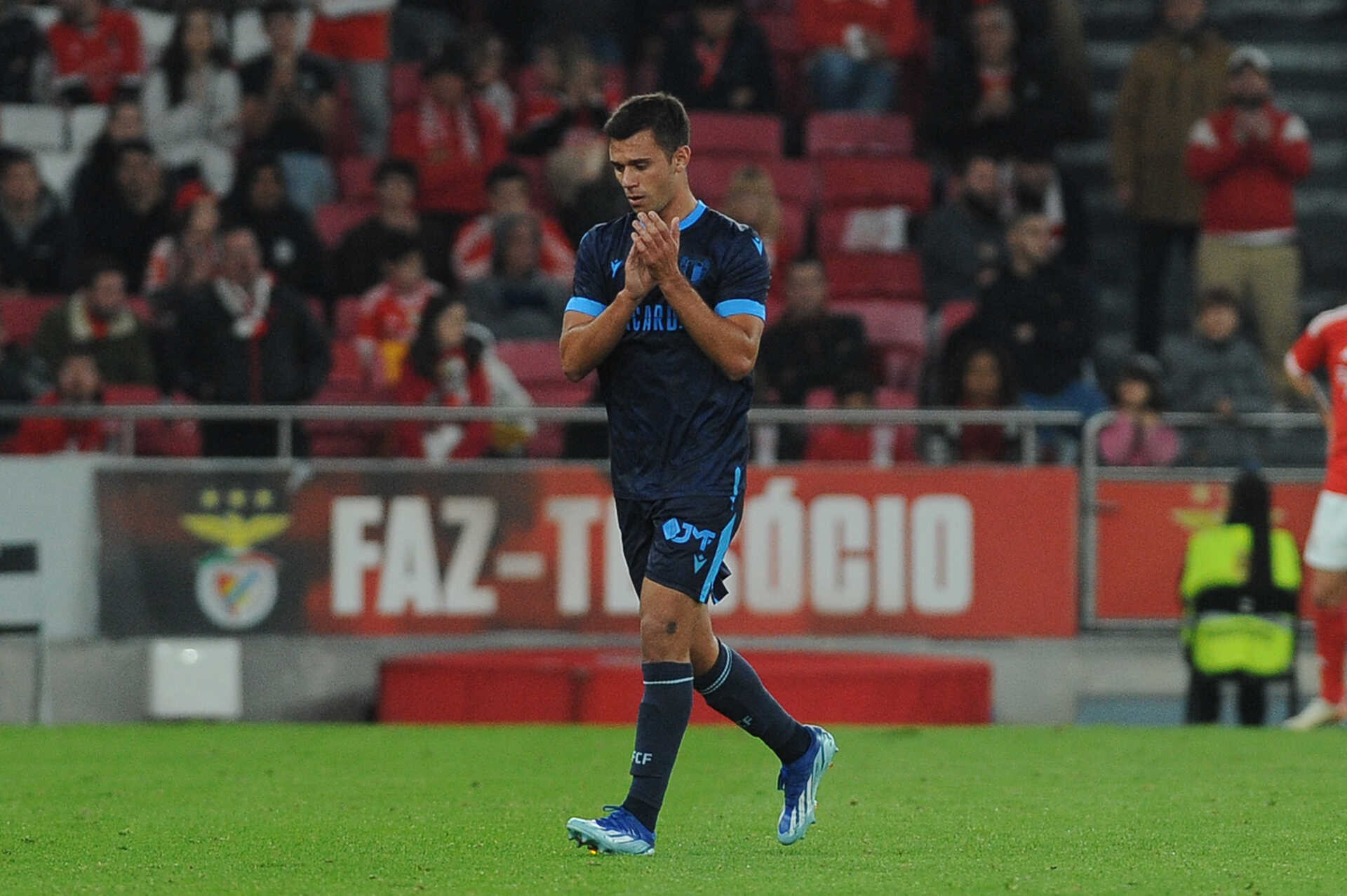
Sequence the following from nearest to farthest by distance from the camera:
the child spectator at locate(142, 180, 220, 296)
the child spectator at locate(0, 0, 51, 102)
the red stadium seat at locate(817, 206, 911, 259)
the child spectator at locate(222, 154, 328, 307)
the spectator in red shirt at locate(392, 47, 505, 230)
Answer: the child spectator at locate(142, 180, 220, 296), the child spectator at locate(222, 154, 328, 307), the spectator in red shirt at locate(392, 47, 505, 230), the red stadium seat at locate(817, 206, 911, 259), the child spectator at locate(0, 0, 51, 102)

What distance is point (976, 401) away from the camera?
12.8 m

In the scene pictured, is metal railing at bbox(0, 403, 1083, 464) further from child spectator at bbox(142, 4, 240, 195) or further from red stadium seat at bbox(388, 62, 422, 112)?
red stadium seat at bbox(388, 62, 422, 112)

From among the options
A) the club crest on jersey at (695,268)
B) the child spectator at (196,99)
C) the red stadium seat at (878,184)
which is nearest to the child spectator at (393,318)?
the child spectator at (196,99)

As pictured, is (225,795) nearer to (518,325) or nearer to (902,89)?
(518,325)

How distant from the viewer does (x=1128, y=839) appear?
648 centimetres

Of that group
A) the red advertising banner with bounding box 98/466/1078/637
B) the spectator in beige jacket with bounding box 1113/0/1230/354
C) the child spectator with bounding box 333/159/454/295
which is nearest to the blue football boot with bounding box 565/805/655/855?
the red advertising banner with bounding box 98/466/1078/637

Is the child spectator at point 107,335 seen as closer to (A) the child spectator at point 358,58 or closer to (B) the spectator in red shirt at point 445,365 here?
(B) the spectator in red shirt at point 445,365

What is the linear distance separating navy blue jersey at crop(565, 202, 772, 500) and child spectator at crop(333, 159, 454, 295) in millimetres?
8771

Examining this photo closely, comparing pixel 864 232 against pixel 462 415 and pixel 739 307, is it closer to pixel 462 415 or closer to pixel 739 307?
pixel 462 415

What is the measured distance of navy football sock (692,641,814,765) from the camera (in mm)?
6164

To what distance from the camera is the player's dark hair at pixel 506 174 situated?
14.8 meters

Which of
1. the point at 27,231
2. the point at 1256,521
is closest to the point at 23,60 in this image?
the point at 27,231

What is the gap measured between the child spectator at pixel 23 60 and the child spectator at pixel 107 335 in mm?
3549

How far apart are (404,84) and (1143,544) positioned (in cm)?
753
